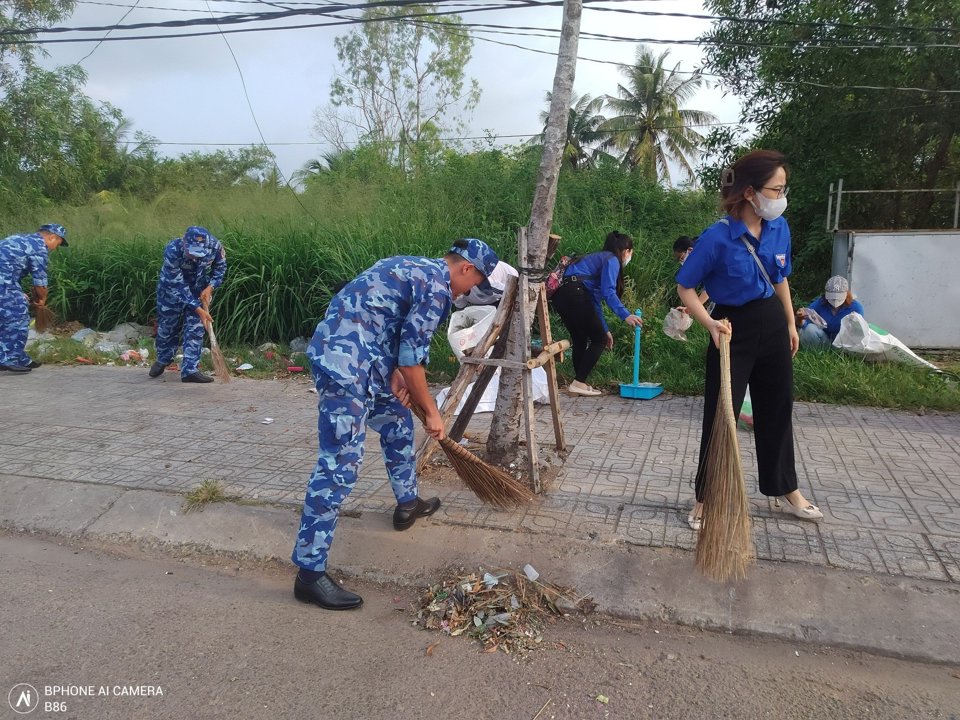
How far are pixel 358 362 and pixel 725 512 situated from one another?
1616mm

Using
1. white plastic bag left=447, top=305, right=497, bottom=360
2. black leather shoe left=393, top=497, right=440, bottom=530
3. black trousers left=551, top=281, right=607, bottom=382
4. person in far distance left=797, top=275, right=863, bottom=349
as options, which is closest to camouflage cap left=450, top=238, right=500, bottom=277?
black leather shoe left=393, top=497, right=440, bottom=530

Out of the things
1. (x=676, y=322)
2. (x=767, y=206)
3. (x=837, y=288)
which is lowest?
(x=837, y=288)

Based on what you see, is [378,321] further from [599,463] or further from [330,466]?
[599,463]

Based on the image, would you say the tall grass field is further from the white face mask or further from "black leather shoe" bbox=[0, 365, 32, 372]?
the white face mask

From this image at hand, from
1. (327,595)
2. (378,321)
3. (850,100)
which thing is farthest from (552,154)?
(850,100)

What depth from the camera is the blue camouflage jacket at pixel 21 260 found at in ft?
24.9

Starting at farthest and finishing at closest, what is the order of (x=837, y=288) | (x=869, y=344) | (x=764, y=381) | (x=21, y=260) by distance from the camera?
(x=21, y=260), (x=837, y=288), (x=869, y=344), (x=764, y=381)

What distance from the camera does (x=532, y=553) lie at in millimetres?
3225

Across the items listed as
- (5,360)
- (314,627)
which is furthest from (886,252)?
(5,360)

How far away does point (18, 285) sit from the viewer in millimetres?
7734

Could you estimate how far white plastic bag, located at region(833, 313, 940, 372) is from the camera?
629 centimetres

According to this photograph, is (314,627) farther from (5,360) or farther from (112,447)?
(5,360)

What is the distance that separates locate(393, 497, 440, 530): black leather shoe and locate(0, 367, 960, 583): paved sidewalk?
0.09 meters

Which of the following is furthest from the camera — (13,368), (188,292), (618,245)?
(13,368)
